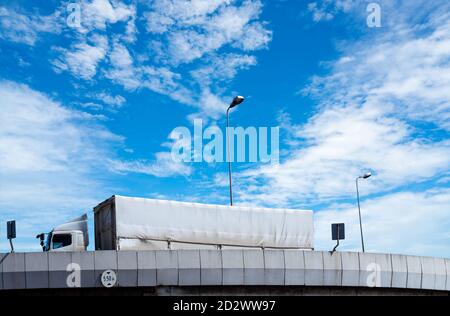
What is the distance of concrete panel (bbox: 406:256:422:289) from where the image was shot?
24.2 metres

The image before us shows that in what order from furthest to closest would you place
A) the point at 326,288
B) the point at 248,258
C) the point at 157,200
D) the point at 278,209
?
the point at 278,209, the point at 157,200, the point at 326,288, the point at 248,258

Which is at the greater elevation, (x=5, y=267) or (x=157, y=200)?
(x=157, y=200)

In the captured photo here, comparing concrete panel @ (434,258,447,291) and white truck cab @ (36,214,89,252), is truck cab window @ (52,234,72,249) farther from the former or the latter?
concrete panel @ (434,258,447,291)

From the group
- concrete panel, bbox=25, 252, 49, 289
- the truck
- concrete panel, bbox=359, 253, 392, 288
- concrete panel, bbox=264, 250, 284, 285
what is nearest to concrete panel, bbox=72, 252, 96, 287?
concrete panel, bbox=25, 252, 49, 289

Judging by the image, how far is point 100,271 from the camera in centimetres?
2014

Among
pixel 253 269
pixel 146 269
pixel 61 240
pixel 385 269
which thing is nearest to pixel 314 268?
pixel 253 269

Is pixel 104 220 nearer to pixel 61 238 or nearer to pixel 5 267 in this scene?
pixel 61 238

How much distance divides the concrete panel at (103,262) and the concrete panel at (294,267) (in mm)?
6766

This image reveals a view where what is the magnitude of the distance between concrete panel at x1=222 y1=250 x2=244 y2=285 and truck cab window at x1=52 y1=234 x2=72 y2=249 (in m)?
8.36

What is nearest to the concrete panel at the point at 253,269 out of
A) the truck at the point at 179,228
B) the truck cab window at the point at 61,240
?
the truck at the point at 179,228

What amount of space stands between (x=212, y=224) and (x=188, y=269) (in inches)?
179

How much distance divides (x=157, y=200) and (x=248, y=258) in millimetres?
5389
